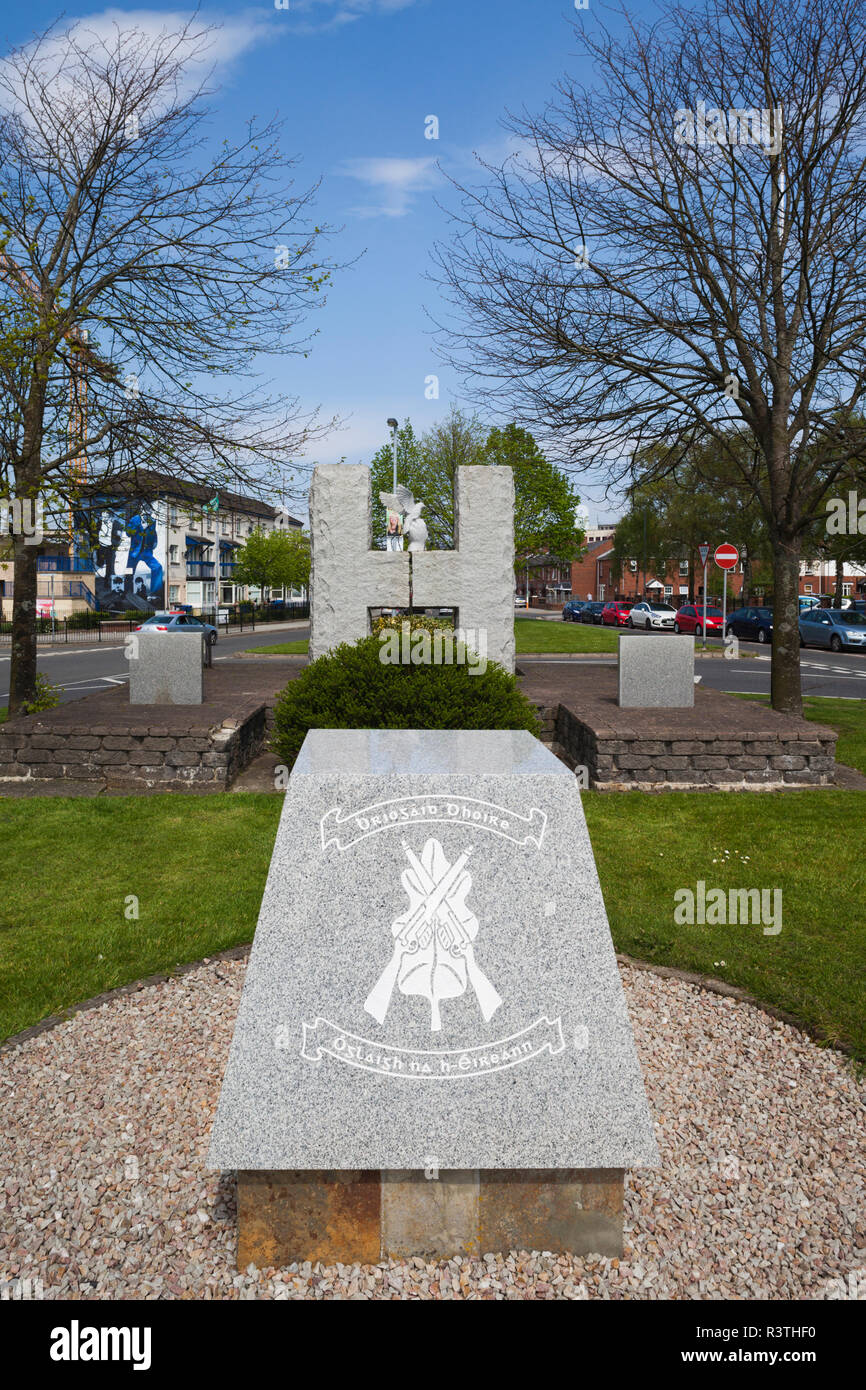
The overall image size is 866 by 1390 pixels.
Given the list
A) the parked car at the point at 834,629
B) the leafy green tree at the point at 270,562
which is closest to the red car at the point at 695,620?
the parked car at the point at 834,629

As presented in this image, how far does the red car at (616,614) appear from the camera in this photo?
169ft

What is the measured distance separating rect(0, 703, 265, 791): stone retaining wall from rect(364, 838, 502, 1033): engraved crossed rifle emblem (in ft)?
23.4

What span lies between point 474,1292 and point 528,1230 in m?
0.27

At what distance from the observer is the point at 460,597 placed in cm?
1201

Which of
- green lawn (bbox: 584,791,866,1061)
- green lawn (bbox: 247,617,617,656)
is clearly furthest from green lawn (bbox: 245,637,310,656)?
green lawn (bbox: 584,791,866,1061)

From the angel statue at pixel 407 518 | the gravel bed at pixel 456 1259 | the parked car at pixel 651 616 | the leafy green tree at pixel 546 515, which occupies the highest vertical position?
the leafy green tree at pixel 546 515

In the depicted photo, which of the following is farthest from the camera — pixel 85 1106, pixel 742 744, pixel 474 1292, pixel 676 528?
pixel 676 528

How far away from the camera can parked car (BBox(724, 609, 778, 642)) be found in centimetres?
3744

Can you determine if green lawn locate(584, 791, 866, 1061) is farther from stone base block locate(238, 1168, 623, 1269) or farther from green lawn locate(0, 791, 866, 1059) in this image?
stone base block locate(238, 1168, 623, 1269)

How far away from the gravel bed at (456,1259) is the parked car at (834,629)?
98.4ft

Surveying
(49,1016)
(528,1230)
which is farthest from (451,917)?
(49,1016)

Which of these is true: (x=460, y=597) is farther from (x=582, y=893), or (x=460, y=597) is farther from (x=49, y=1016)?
(x=582, y=893)

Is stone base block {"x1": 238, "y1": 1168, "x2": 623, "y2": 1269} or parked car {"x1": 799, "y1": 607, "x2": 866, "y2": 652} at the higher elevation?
parked car {"x1": 799, "y1": 607, "x2": 866, "y2": 652}

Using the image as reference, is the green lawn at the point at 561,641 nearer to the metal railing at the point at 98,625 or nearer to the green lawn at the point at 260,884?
the metal railing at the point at 98,625
